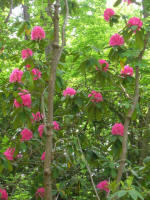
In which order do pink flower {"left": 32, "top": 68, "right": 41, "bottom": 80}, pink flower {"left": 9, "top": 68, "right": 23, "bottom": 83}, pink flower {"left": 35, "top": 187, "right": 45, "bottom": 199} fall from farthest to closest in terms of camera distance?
pink flower {"left": 35, "top": 187, "right": 45, "bottom": 199}
pink flower {"left": 32, "top": 68, "right": 41, "bottom": 80}
pink flower {"left": 9, "top": 68, "right": 23, "bottom": 83}

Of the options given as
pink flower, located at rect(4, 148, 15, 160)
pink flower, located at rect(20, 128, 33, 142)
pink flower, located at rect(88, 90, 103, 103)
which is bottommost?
pink flower, located at rect(4, 148, 15, 160)

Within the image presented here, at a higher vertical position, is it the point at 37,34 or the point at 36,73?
the point at 37,34

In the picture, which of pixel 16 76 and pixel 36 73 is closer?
pixel 16 76

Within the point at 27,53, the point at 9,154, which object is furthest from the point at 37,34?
the point at 9,154

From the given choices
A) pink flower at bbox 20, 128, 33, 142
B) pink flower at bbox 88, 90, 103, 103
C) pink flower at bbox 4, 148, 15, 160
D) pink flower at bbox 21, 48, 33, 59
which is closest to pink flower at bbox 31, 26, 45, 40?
pink flower at bbox 21, 48, 33, 59

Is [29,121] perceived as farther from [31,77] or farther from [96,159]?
[96,159]

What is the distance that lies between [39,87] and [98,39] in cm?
218

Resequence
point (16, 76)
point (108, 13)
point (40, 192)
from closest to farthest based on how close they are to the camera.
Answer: point (16, 76) → point (108, 13) → point (40, 192)

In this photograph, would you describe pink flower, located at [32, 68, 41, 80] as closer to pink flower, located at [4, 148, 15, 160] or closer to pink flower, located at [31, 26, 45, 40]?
pink flower, located at [31, 26, 45, 40]

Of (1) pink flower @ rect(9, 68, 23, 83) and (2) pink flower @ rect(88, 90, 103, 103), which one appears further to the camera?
(2) pink flower @ rect(88, 90, 103, 103)

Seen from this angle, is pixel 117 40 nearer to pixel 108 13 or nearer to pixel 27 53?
pixel 108 13

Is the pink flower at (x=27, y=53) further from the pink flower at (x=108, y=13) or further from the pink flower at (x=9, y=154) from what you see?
the pink flower at (x=9, y=154)

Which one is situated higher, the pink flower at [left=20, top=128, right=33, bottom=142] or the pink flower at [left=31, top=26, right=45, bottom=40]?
the pink flower at [left=31, top=26, right=45, bottom=40]

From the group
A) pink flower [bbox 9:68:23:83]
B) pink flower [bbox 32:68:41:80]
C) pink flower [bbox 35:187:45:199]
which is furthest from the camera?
pink flower [bbox 35:187:45:199]
